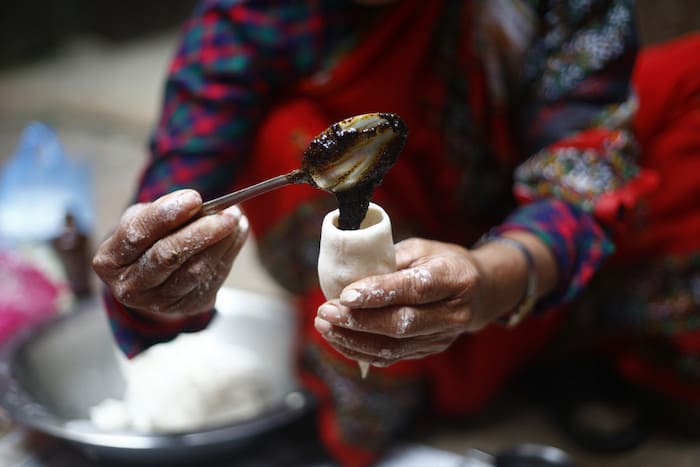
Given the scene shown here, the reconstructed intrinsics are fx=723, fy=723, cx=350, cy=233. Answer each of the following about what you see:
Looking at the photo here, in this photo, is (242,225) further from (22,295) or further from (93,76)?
(93,76)

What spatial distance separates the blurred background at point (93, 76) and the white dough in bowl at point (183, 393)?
24.6 inches

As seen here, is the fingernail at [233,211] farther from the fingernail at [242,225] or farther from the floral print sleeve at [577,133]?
the floral print sleeve at [577,133]

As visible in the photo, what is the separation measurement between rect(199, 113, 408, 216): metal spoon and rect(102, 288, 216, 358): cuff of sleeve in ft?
0.64

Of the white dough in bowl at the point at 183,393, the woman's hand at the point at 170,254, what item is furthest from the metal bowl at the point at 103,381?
the woman's hand at the point at 170,254

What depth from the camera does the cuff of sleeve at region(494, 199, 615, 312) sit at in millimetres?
780

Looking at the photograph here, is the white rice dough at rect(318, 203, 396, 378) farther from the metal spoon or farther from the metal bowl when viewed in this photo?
the metal bowl

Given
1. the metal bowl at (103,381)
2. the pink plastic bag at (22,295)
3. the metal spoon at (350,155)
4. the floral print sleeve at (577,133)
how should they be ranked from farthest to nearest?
the pink plastic bag at (22,295) < the metal bowl at (103,381) < the floral print sleeve at (577,133) < the metal spoon at (350,155)

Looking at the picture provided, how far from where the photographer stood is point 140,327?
2.35 ft

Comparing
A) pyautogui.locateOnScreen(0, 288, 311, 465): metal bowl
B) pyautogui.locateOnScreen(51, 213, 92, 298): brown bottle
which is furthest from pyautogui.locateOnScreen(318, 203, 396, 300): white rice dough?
pyautogui.locateOnScreen(51, 213, 92, 298): brown bottle

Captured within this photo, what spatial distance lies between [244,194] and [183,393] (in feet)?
2.09

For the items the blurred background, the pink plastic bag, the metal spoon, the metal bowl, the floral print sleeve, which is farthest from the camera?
the blurred background

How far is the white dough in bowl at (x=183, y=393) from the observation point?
3.52ft

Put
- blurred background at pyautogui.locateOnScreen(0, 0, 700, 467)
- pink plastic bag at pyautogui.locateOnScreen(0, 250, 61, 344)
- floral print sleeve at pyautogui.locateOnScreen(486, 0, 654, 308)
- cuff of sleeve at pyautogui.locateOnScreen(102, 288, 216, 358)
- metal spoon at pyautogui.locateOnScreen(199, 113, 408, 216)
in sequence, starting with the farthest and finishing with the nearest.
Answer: blurred background at pyautogui.locateOnScreen(0, 0, 700, 467)
pink plastic bag at pyautogui.locateOnScreen(0, 250, 61, 344)
floral print sleeve at pyautogui.locateOnScreen(486, 0, 654, 308)
cuff of sleeve at pyautogui.locateOnScreen(102, 288, 216, 358)
metal spoon at pyautogui.locateOnScreen(199, 113, 408, 216)

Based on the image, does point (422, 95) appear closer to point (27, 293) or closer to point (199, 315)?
point (199, 315)
